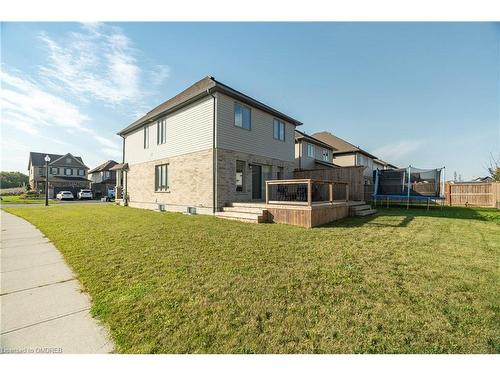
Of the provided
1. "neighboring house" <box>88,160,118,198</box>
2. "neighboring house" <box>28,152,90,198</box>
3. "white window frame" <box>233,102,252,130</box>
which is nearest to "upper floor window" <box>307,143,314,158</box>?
"white window frame" <box>233,102,252,130</box>

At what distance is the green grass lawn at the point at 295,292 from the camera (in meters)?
2.40

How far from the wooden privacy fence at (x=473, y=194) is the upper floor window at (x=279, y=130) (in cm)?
1566

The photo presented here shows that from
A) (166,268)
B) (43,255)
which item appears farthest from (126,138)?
(166,268)

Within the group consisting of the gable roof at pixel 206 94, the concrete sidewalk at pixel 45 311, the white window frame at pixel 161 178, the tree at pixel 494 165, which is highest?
the gable roof at pixel 206 94

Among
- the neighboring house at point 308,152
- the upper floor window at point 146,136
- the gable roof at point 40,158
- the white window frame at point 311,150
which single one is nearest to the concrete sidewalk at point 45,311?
the upper floor window at point 146,136

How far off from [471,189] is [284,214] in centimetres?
1923

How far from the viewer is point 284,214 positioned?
916 centimetres

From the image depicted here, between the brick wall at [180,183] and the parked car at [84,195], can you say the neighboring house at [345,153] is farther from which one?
the parked car at [84,195]

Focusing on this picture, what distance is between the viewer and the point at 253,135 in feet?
43.2

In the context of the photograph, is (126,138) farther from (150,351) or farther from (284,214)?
(150,351)

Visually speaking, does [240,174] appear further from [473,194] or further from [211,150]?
[473,194]

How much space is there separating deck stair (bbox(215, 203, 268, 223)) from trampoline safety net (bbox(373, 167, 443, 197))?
1190 centimetres

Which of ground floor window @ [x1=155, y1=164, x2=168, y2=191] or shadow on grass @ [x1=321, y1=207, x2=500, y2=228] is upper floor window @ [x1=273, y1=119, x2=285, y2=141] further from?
ground floor window @ [x1=155, y1=164, x2=168, y2=191]

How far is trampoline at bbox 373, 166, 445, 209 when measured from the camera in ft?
50.6
